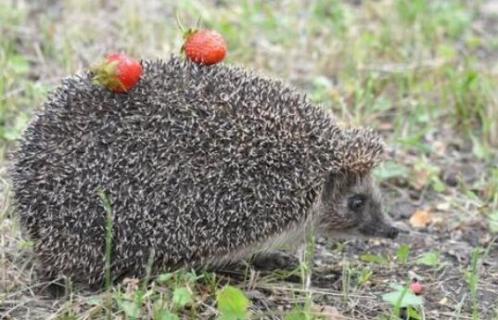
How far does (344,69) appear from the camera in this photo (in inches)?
333

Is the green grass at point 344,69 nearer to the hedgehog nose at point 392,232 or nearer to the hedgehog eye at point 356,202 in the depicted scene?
the hedgehog nose at point 392,232

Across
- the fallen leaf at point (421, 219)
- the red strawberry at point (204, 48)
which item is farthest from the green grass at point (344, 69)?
the red strawberry at point (204, 48)

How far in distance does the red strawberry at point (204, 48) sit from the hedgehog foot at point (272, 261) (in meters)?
1.18

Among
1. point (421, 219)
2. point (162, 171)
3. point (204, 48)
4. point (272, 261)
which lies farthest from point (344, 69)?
point (162, 171)

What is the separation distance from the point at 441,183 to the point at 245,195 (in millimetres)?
2231

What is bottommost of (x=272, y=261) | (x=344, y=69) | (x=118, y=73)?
(x=272, y=261)

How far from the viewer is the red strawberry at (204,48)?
5586mm

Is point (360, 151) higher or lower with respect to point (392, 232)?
higher

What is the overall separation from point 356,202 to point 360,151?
0.35 m

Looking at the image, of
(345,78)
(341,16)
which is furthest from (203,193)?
(341,16)

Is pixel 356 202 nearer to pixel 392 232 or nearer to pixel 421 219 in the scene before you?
pixel 392 232

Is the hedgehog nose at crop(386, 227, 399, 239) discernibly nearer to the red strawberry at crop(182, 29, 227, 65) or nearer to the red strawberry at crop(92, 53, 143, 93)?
the red strawberry at crop(182, 29, 227, 65)

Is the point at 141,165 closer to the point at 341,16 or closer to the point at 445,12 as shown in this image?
the point at 341,16

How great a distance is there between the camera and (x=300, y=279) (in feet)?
19.2
